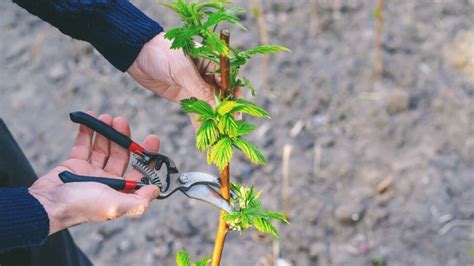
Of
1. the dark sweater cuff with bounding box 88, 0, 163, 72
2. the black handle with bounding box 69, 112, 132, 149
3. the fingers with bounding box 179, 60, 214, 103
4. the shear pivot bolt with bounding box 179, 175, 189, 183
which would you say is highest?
the dark sweater cuff with bounding box 88, 0, 163, 72

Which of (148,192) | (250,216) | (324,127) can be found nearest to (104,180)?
(148,192)

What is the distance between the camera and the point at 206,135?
891 millimetres

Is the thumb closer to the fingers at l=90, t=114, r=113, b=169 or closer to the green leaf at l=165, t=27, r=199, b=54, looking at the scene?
the fingers at l=90, t=114, r=113, b=169

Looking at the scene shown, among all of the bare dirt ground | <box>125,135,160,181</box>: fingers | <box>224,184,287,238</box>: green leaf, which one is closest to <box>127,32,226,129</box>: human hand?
<box>125,135,160,181</box>: fingers

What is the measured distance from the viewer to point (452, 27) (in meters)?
Result: 2.73

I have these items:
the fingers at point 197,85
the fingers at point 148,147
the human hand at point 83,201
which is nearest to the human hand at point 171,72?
the fingers at point 197,85

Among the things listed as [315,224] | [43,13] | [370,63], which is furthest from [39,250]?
[370,63]

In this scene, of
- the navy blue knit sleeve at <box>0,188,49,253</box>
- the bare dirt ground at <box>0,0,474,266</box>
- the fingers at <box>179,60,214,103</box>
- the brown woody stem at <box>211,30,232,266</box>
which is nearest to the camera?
the brown woody stem at <box>211,30,232,266</box>

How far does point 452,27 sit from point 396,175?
0.82 meters

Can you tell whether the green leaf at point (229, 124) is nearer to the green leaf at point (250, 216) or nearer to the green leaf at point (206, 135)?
the green leaf at point (206, 135)

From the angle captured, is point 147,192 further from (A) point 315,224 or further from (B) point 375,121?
(B) point 375,121

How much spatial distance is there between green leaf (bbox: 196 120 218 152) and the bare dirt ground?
49.5 inches

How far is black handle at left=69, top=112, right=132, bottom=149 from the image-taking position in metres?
1.37

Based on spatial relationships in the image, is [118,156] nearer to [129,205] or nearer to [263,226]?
[129,205]
